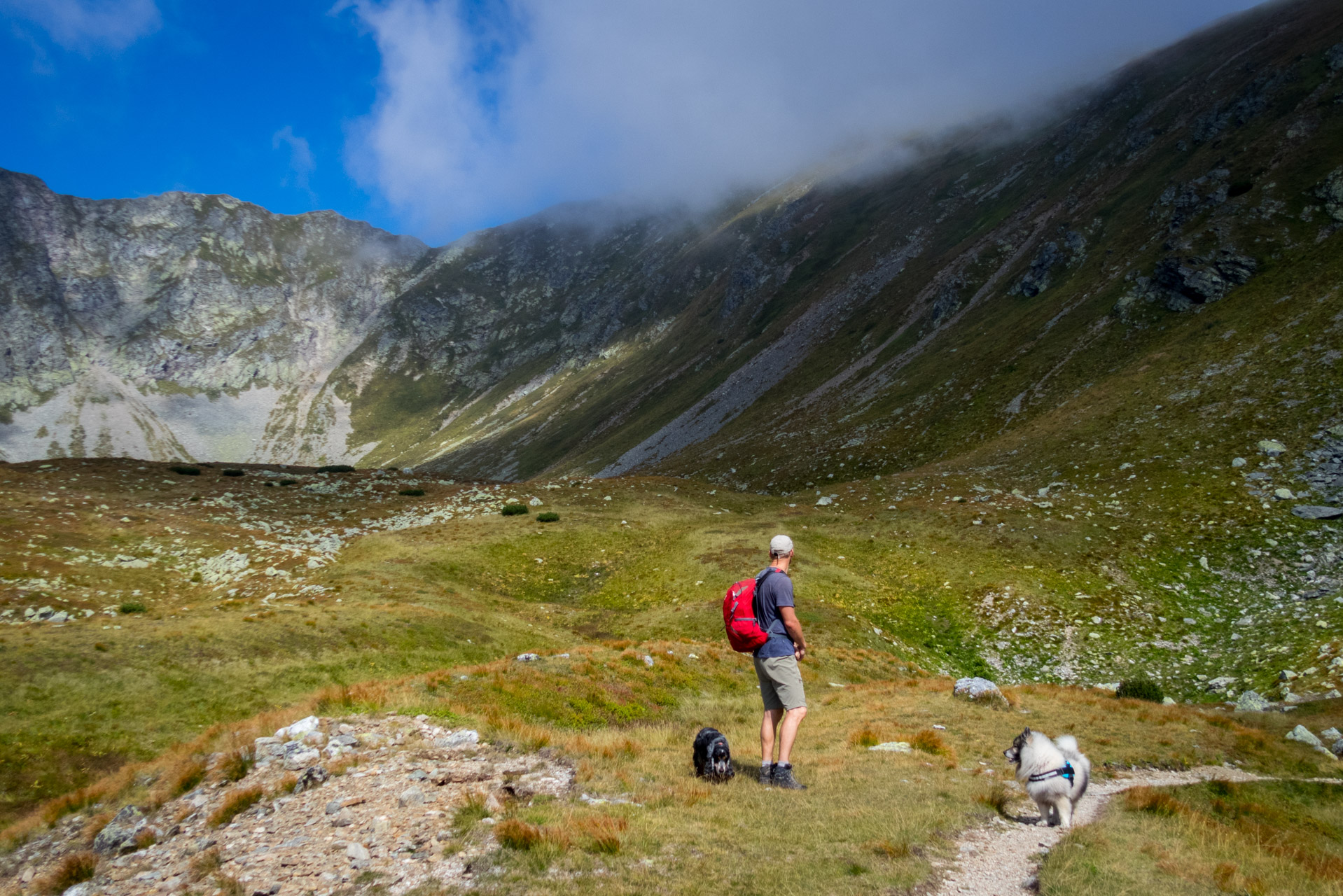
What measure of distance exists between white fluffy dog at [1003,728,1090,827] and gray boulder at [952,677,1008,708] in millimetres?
8111

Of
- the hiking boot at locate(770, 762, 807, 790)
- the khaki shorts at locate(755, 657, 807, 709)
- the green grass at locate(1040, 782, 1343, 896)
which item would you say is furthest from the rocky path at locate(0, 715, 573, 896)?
the green grass at locate(1040, 782, 1343, 896)

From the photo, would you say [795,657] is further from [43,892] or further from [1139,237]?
[1139,237]

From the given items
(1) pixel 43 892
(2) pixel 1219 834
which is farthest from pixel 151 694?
(2) pixel 1219 834

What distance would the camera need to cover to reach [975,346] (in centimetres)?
7250

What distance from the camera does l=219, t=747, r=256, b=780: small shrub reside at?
990 cm

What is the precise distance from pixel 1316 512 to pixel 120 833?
40.2 metres

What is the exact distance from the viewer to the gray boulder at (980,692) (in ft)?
58.1

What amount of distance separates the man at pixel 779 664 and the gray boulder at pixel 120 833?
9.13 meters

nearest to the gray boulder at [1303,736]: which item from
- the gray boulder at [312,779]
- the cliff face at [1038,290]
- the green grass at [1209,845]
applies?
the green grass at [1209,845]

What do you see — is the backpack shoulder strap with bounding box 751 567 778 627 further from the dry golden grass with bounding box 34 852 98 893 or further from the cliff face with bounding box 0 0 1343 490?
the cliff face with bounding box 0 0 1343 490

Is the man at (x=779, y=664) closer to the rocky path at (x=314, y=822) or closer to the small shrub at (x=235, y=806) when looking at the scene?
the rocky path at (x=314, y=822)

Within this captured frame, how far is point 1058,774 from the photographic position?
9375 millimetres

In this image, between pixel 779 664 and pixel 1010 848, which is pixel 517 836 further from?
pixel 1010 848

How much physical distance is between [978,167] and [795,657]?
148002mm
